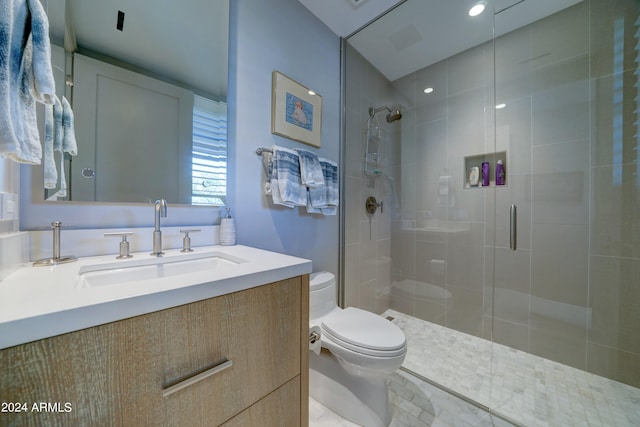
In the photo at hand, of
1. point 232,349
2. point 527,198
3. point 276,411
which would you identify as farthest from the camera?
point 527,198

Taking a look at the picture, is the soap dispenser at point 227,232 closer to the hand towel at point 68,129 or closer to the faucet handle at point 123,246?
the faucet handle at point 123,246

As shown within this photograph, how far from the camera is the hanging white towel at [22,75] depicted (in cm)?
41

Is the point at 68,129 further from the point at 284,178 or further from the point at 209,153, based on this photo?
the point at 284,178

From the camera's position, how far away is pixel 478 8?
1.53 meters

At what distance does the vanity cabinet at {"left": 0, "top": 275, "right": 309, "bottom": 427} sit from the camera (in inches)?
13.3

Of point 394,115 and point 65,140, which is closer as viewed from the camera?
point 65,140

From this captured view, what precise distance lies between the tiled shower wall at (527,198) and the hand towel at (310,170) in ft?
1.66

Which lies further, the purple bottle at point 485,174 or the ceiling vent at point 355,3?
the purple bottle at point 485,174

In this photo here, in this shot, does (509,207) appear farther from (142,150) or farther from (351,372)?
(142,150)

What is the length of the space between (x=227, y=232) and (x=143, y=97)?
0.67 metres

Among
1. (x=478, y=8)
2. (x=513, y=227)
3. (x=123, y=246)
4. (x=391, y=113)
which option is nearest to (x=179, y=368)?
(x=123, y=246)

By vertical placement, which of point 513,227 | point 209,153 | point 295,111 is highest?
point 295,111

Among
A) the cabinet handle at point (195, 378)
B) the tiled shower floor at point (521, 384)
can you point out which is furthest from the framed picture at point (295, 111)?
the tiled shower floor at point (521, 384)

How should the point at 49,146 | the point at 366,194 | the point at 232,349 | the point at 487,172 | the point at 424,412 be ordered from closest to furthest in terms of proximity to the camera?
the point at 232,349, the point at 49,146, the point at 424,412, the point at 487,172, the point at 366,194
